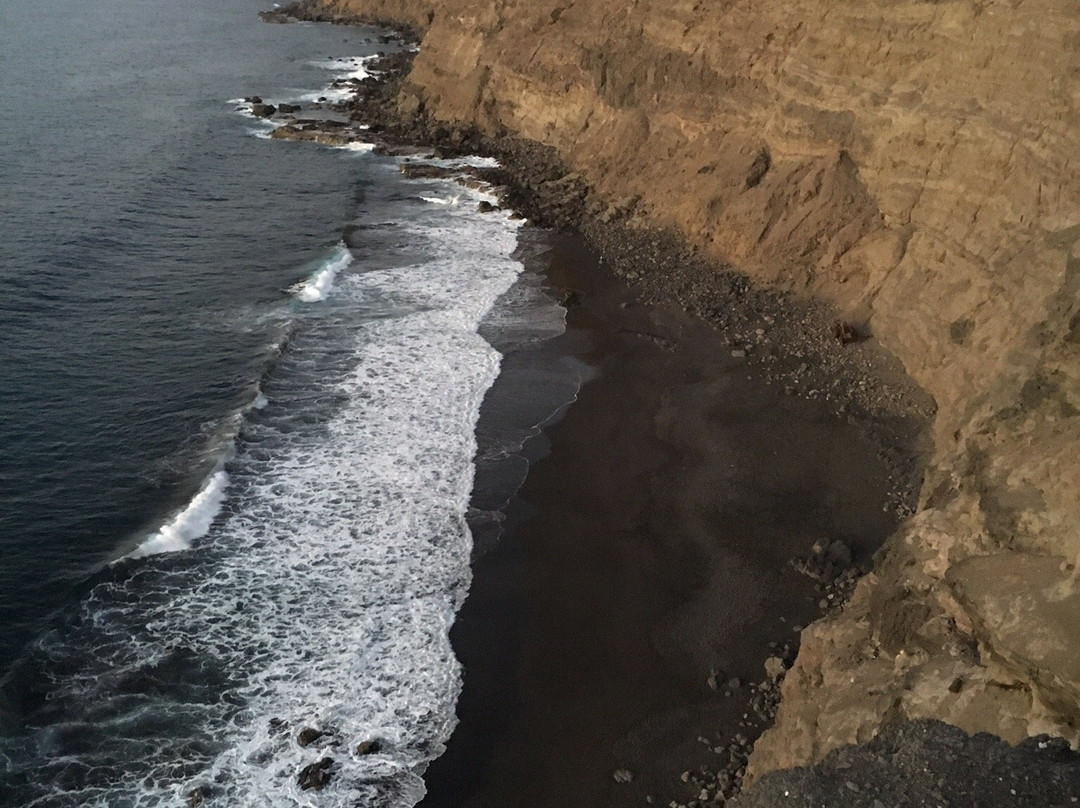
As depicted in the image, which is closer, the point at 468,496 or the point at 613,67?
the point at 468,496

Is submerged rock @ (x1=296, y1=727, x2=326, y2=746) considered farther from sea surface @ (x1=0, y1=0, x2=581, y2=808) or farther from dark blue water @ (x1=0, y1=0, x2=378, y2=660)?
dark blue water @ (x1=0, y1=0, x2=378, y2=660)

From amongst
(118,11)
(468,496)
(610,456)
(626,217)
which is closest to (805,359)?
(610,456)

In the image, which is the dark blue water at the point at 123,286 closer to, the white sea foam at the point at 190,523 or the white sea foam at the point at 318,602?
the white sea foam at the point at 190,523

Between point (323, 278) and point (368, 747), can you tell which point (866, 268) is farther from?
point (368, 747)

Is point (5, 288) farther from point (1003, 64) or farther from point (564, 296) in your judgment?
point (1003, 64)

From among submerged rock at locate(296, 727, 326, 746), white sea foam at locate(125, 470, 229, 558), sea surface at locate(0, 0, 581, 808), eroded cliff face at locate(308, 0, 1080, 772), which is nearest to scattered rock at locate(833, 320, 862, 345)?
eroded cliff face at locate(308, 0, 1080, 772)

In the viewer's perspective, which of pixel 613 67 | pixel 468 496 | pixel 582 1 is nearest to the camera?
pixel 468 496

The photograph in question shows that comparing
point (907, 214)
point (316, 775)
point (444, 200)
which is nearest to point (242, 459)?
point (316, 775)

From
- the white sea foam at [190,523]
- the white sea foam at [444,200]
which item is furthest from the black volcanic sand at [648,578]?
the white sea foam at [444,200]
